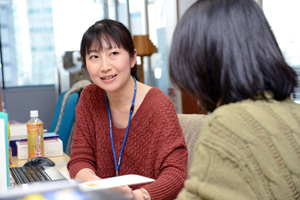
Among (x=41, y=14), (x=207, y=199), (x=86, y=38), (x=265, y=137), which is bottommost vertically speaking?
(x=207, y=199)

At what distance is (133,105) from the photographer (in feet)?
5.34

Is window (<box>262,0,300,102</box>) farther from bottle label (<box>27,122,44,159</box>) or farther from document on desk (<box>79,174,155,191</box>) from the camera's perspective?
document on desk (<box>79,174,155,191</box>)

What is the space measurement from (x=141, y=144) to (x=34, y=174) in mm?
436

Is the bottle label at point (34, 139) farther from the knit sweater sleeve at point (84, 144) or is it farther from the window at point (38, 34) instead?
the window at point (38, 34)

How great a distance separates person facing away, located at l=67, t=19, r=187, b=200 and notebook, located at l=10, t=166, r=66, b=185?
89mm

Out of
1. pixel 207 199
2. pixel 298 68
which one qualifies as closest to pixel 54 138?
pixel 207 199

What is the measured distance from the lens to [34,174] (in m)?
1.56

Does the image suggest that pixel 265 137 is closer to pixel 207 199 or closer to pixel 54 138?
pixel 207 199

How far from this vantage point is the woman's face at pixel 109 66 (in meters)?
1.58

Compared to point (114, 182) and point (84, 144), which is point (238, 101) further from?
point (84, 144)

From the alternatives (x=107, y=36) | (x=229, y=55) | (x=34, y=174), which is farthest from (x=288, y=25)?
(x=229, y=55)

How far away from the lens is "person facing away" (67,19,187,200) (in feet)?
4.95

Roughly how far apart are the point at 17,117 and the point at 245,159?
5486mm

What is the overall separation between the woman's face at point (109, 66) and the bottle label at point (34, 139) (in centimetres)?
55
